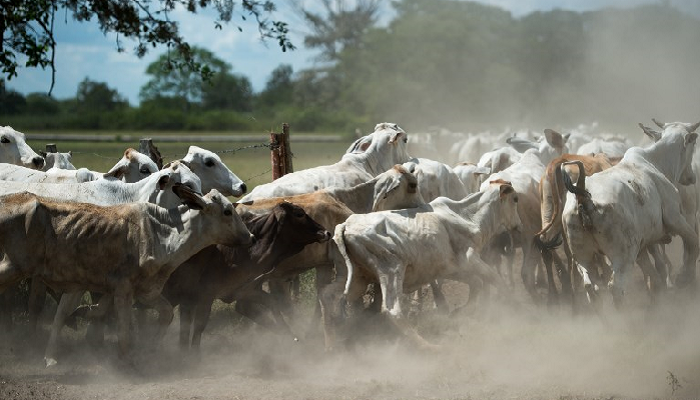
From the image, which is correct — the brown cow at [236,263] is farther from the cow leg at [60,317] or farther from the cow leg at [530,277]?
the cow leg at [530,277]

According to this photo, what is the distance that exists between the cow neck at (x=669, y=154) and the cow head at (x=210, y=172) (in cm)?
497

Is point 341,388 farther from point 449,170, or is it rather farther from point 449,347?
point 449,170

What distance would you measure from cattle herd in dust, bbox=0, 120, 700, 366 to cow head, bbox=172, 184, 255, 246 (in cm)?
1

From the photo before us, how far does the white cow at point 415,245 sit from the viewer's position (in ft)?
29.5

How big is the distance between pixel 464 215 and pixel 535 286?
1.97 meters

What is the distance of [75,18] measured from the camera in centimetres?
1182

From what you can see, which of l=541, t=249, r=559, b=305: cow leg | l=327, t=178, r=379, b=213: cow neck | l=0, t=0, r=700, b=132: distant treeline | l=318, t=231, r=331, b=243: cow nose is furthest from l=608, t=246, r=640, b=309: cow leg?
l=0, t=0, r=700, b=132: distant treeline

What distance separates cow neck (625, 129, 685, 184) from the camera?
37.7 ft

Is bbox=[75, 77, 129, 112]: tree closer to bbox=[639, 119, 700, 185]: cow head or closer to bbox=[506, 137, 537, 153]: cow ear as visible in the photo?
bbox=[506, 137, 537, 153]: cow ear

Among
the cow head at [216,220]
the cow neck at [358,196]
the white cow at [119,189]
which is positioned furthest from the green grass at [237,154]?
the cow head at [216,220]

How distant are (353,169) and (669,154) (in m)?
3.95

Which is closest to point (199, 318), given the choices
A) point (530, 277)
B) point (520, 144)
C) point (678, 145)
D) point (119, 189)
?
point (119, 189)

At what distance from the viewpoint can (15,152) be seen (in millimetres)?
12680

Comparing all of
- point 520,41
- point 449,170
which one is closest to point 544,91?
point 520,41
